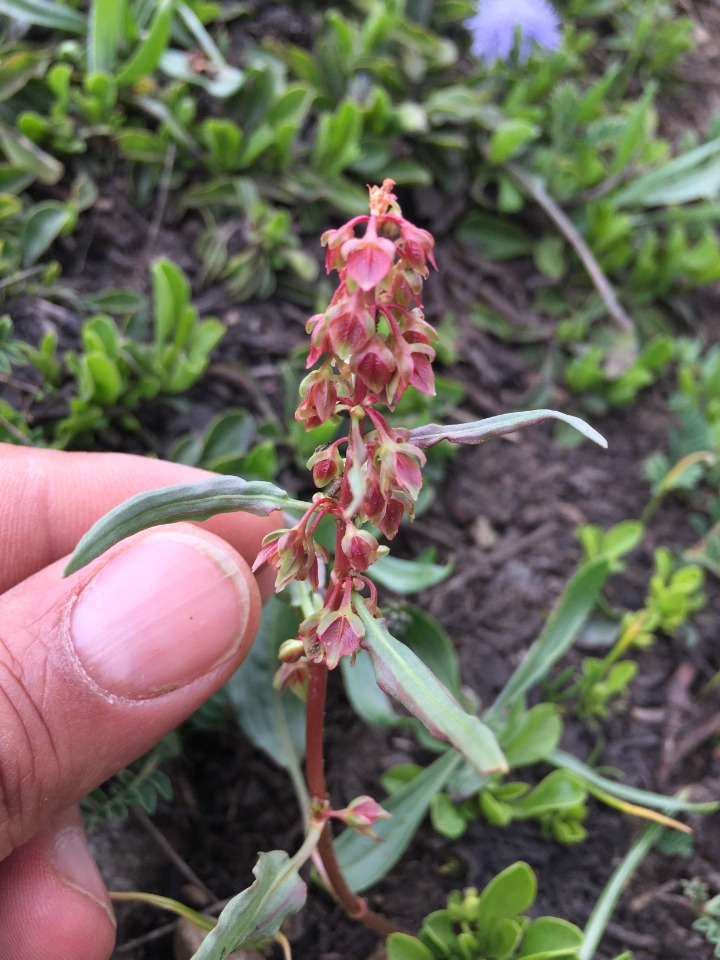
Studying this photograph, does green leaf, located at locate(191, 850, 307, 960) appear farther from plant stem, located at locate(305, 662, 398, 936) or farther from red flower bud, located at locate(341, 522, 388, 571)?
red flower bud, located at locate(341, 522, 388, 571)

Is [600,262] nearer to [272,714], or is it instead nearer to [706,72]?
[706,72]

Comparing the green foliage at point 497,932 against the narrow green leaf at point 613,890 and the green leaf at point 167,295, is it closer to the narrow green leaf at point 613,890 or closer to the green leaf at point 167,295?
the narrow green leaf at point 613,890

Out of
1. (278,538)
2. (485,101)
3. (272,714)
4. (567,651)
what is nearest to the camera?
(278,538)

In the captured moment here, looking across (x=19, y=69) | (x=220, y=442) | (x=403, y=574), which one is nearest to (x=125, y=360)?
(x=220, y=442)

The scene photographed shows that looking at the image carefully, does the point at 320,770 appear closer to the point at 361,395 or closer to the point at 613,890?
the point at 361,395

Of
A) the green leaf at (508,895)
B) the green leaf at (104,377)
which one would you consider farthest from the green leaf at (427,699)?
the green leaf at (104,377)

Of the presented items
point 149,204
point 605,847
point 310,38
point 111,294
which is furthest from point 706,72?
point 605,847

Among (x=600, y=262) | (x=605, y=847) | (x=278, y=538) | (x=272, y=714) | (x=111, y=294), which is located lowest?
(x=605, y=847)

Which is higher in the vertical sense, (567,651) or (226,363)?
(226,363)
